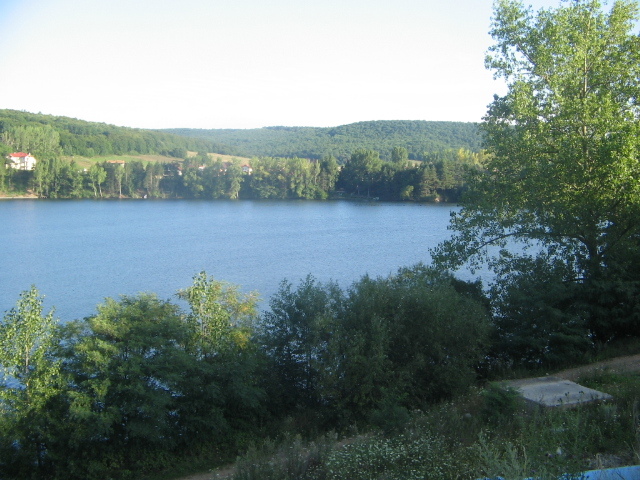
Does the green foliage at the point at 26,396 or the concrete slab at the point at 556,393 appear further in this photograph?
the green foliage at the point at 26,396

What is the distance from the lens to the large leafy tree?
16484 mm

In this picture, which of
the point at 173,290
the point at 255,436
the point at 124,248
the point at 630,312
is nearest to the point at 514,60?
the point at 630,312

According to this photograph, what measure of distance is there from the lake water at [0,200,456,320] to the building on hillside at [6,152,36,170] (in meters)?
19.5

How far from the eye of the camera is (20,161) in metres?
102

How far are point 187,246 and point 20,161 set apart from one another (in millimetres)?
70104

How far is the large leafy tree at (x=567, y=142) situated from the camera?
54.1 feet

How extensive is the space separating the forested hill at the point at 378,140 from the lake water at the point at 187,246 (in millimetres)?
71648

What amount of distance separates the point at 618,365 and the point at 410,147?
142426 millimetres

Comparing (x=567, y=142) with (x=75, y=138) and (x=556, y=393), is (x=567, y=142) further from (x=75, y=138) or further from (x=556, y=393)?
(x=75, y=138)

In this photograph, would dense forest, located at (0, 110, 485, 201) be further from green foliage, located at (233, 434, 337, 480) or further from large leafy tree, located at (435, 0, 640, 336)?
green foliage, located at (233, 434, 337, 480)

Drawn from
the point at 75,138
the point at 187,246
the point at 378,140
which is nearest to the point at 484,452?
the point at 187,246

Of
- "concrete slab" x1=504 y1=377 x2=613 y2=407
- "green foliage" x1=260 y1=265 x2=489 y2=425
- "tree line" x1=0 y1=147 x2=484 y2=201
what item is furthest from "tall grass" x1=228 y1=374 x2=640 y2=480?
"tree line" x1=0 y1=147 x2=484 y2=201

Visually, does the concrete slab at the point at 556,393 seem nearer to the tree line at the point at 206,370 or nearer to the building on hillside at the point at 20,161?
the tree line at the point at 206,370

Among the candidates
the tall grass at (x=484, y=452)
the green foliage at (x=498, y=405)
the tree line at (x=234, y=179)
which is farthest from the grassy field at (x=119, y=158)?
the tall grass at (x=484, y=452)
